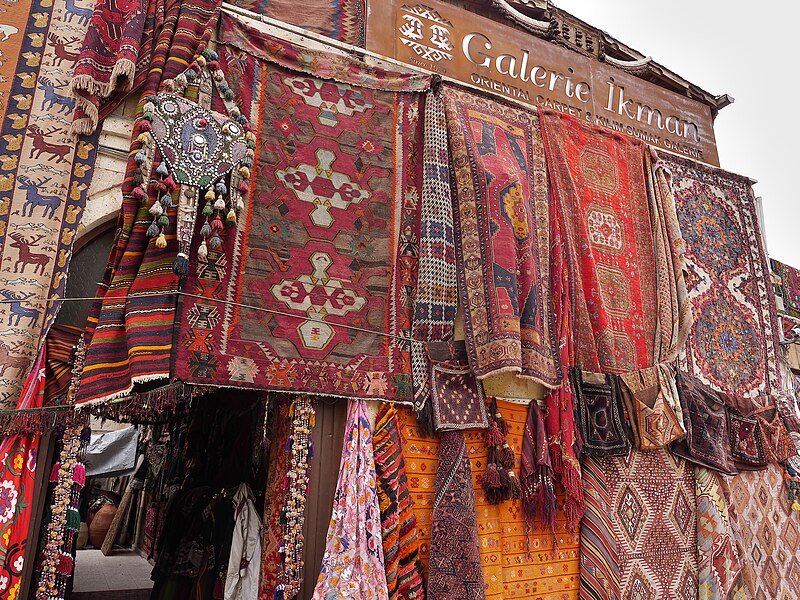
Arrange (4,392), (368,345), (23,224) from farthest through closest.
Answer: (368,345), (23,224), (4,392)

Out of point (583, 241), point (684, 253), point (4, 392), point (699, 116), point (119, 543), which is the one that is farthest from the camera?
point (119, 543)

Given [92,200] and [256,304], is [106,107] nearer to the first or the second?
[92,200]

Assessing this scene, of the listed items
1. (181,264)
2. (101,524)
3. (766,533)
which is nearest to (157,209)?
(181,264)

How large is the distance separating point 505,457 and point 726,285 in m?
2.89

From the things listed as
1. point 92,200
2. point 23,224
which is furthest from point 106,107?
point 23,224

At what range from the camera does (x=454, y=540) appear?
3.35m

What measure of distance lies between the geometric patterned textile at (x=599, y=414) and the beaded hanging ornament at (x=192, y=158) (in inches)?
97.2

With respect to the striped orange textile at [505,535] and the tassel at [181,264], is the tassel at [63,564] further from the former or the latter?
the striped orange textile at [505,535]

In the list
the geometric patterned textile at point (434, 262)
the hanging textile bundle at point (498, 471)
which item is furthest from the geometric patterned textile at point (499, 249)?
the hanging textile bundle at point (498, 471)

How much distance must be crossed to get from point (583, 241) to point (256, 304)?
2439 millimetres

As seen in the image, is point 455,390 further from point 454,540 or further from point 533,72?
point 533,72

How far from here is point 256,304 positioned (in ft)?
10.7

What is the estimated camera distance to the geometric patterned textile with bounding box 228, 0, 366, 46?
154 inches

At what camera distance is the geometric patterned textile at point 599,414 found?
4.07m
